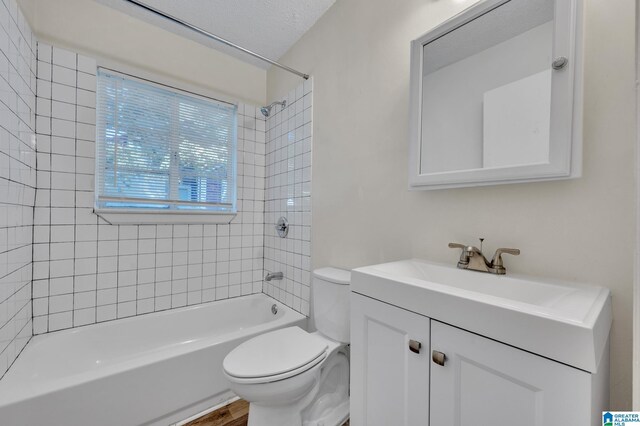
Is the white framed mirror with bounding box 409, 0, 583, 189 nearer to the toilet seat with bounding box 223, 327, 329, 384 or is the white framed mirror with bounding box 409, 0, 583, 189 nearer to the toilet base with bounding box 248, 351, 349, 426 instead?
the toilet seat with bounding box 223, 327, 329, 384

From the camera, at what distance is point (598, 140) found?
816 mm

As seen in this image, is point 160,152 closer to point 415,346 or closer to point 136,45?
point 136,45

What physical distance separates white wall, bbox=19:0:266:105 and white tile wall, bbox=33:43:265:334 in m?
0.13

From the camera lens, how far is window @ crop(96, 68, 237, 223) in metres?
1.86

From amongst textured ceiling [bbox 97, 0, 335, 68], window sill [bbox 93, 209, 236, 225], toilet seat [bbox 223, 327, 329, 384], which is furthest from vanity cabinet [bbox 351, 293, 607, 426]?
textured ceiling [bbox 97, 0, 335, 68]

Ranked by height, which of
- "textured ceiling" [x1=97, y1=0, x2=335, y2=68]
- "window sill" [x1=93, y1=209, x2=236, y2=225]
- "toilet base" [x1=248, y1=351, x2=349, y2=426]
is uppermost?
"textured ceiling" [x1=97, y1=0, x2=335, y2=68]

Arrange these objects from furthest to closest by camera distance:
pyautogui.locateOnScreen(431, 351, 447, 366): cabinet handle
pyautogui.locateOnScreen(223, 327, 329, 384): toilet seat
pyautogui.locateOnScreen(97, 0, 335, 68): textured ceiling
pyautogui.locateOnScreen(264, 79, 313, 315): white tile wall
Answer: pyautogui.locateOnScreen(264, 79, 313, 315): white tile wall, pyautogui.locateOnScreen(97, 0, 335, 68): textured ceiling, pyautogui.locateOnScreen(223, 327, 329, 384): toilet seat, pyautogui.locateOnScreen(431, 351, 447, 366): cabinet handle

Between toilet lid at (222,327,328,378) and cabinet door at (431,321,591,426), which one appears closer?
cabinet door at (431,321,591,426)

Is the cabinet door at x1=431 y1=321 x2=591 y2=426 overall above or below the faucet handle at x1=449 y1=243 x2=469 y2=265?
below

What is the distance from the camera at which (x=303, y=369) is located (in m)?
1.19

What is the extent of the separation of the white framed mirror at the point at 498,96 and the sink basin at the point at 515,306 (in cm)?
35

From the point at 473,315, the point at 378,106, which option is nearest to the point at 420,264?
the point at 473,315

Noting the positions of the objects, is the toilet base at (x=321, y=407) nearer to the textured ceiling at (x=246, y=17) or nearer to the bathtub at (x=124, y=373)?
the bathtub at (x=124, y=373)

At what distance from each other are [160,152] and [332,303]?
170 centimetres
